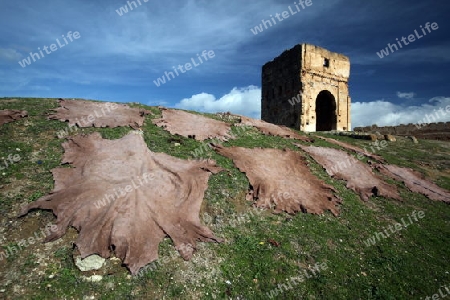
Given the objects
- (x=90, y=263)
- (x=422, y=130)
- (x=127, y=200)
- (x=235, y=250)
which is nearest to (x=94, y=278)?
(x=90, y=263)

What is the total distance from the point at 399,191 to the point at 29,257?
804 centimetres

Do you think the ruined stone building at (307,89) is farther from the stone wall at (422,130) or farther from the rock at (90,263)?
the rock at (90,263)

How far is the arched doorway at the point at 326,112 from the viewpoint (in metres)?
19.6

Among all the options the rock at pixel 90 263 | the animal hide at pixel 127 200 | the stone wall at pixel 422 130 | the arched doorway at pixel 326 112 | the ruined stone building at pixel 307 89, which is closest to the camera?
the rock at pixel 90 263

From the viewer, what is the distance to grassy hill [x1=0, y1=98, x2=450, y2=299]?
3213 mm

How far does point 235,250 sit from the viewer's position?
3996 millimetres

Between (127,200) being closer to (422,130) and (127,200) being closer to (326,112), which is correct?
(326,112)

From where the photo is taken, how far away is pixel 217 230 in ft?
14.1

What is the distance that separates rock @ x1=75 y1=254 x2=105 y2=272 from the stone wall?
2536 cm

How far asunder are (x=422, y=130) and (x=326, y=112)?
927 cm

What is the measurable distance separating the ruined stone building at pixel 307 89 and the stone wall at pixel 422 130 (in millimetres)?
6185

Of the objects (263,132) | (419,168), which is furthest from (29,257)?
(419,168)

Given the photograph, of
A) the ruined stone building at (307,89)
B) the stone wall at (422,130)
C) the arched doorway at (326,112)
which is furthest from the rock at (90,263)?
the stone wall at (422,130)

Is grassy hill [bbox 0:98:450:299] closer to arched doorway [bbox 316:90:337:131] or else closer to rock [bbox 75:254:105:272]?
rock [bbox 75:254:105:272]
